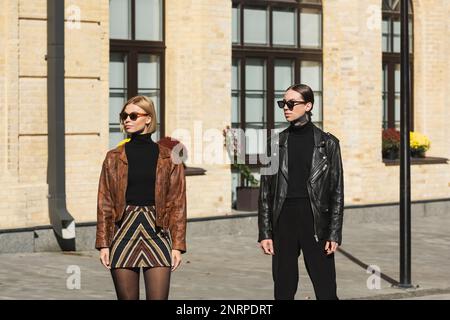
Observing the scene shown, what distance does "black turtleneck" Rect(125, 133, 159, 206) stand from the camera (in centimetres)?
800

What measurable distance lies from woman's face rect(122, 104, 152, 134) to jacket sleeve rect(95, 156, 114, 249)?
293 mm

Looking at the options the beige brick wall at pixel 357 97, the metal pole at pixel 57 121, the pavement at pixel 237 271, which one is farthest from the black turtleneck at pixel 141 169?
the beige brick wall at pixel 357 97

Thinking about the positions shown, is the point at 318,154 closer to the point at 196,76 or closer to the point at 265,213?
the point at 265,213

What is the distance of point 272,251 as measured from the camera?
9.29 metres

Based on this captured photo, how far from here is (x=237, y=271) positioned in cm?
1561

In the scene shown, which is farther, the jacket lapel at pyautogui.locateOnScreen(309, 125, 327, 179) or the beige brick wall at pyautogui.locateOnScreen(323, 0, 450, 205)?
the beige brick wall at pyautogui.locateOnScreen(323, 0, 450, 205)

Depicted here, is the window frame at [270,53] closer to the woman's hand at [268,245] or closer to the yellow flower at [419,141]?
the yellow flower at [419,141]

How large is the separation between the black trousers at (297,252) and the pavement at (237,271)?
3.84 m

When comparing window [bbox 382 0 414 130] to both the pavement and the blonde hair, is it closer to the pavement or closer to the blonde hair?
the pavement

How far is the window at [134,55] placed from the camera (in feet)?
61.9

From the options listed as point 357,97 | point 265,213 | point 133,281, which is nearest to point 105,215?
point 133,281

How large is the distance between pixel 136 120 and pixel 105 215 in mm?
690

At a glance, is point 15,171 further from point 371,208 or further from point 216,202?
point 371,208

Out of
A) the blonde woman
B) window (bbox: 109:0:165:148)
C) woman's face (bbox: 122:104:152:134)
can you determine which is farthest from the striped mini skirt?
window (bbox: 109:0:165:148)
